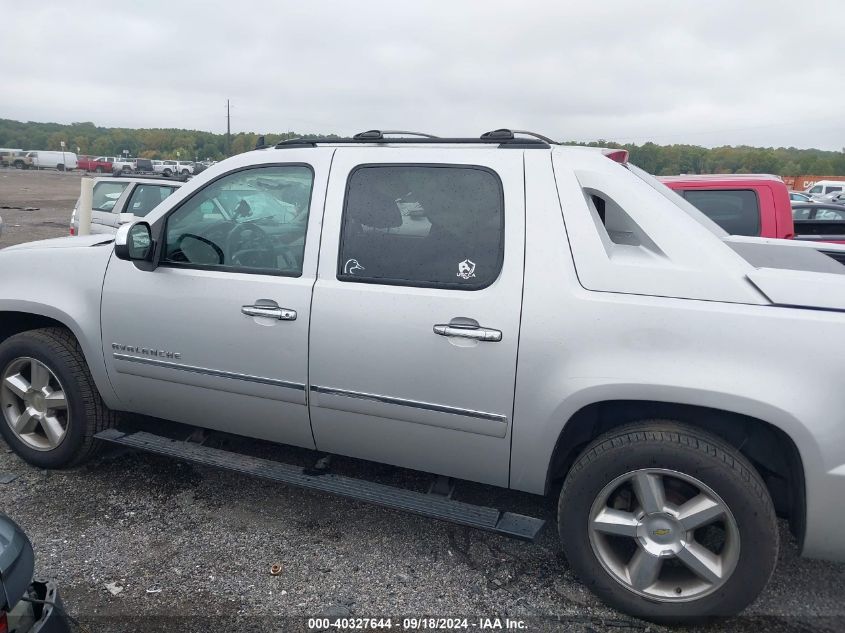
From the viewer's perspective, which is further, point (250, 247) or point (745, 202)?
point (745, 202)

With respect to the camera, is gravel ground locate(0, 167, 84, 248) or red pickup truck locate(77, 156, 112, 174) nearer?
gravel ground locate(0, 167, 84, 248)

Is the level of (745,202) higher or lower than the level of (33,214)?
higher

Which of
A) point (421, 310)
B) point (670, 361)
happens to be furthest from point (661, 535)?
point (421, 310)

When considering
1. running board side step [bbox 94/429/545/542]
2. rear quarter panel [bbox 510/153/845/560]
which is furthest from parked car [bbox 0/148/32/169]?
rear quarter panel [bbox 510/153/845/560]

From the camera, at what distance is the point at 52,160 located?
215 ft

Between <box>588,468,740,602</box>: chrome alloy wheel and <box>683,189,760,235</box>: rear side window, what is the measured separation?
407cm

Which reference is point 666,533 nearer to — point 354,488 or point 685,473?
point 685,473

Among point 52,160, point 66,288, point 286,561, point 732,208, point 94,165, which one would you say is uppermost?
point 52,160

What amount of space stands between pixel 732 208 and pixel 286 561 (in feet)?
16.8

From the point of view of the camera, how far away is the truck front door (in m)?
3.03

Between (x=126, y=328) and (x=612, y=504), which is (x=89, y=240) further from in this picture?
(x=612, y=504)

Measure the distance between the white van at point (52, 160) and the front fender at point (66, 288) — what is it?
235 ft

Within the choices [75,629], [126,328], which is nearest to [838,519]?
[75,629]

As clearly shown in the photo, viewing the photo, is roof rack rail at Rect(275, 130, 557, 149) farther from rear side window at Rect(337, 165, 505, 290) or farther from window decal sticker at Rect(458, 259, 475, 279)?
window decal sticker at Rect(458, 259, 475, 279)
